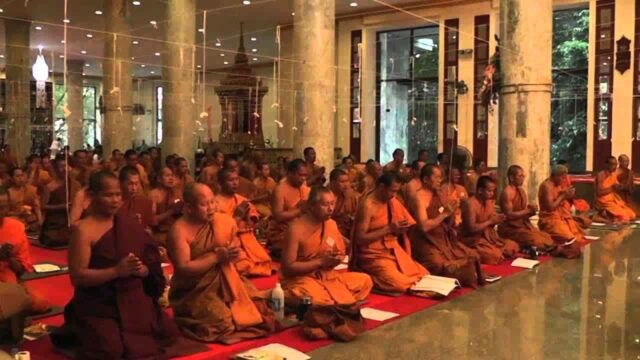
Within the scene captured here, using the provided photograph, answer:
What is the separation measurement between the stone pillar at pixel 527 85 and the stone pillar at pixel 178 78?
7265 millimetres

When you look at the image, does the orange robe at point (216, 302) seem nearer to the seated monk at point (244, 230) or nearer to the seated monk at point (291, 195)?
the seated monk at point (244, 230)

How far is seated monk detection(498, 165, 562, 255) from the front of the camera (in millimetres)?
9375

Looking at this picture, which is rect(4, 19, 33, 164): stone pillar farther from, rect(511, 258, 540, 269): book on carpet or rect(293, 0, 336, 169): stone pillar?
rect(511, 258, 540, 269): book on carpet

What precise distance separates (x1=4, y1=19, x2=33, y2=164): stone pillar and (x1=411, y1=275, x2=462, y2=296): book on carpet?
1654cm

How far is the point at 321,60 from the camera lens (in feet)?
37.3

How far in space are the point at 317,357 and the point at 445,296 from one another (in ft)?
7.41

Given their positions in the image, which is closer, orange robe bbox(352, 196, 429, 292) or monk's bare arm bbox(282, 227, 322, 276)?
monk's bare arm bbox(282, 227, 322, 276)

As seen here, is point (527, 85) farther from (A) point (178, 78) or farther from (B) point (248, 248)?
(A) point (178, 78)

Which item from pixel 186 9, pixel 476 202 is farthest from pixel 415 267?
pixel 186 9

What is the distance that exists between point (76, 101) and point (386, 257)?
78.9 ft

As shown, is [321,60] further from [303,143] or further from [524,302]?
[524,302]

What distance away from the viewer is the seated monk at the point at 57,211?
9.58 meters

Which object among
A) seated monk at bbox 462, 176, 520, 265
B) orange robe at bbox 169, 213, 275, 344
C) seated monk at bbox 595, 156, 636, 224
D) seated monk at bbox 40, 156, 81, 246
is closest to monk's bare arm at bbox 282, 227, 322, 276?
orange robe at bbox 169, 213, 275, 344

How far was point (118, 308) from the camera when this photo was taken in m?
4.52
